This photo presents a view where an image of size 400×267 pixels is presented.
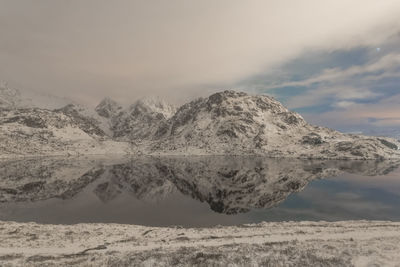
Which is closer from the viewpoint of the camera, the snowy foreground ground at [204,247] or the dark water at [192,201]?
the snowy foreground ground at [204,247]

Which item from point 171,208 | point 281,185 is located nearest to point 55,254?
point 171,208

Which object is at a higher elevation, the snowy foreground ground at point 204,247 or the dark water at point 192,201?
the snowy foreground ground at point 204,247

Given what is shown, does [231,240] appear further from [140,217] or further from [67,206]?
[67,206]

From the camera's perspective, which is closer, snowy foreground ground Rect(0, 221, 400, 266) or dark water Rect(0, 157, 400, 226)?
snowy foreground ground Rect(0, 221, 400, 266)

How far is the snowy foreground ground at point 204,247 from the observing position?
29906 millimetres

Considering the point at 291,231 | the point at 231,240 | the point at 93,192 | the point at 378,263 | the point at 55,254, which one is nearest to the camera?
the point at 378,263

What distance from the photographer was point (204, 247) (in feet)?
113

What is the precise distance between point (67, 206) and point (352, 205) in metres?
85.7

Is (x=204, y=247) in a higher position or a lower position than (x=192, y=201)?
higher

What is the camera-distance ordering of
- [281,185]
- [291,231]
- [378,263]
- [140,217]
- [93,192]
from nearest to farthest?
[378,263]
[291,231]
[140,217]
[93,192]
[281,185]

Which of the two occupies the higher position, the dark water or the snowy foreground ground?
the snowy foreground ground

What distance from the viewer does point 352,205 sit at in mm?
80562

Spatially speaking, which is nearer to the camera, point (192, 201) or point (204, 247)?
point (204, 247)

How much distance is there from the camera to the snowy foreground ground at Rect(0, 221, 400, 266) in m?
29.9
